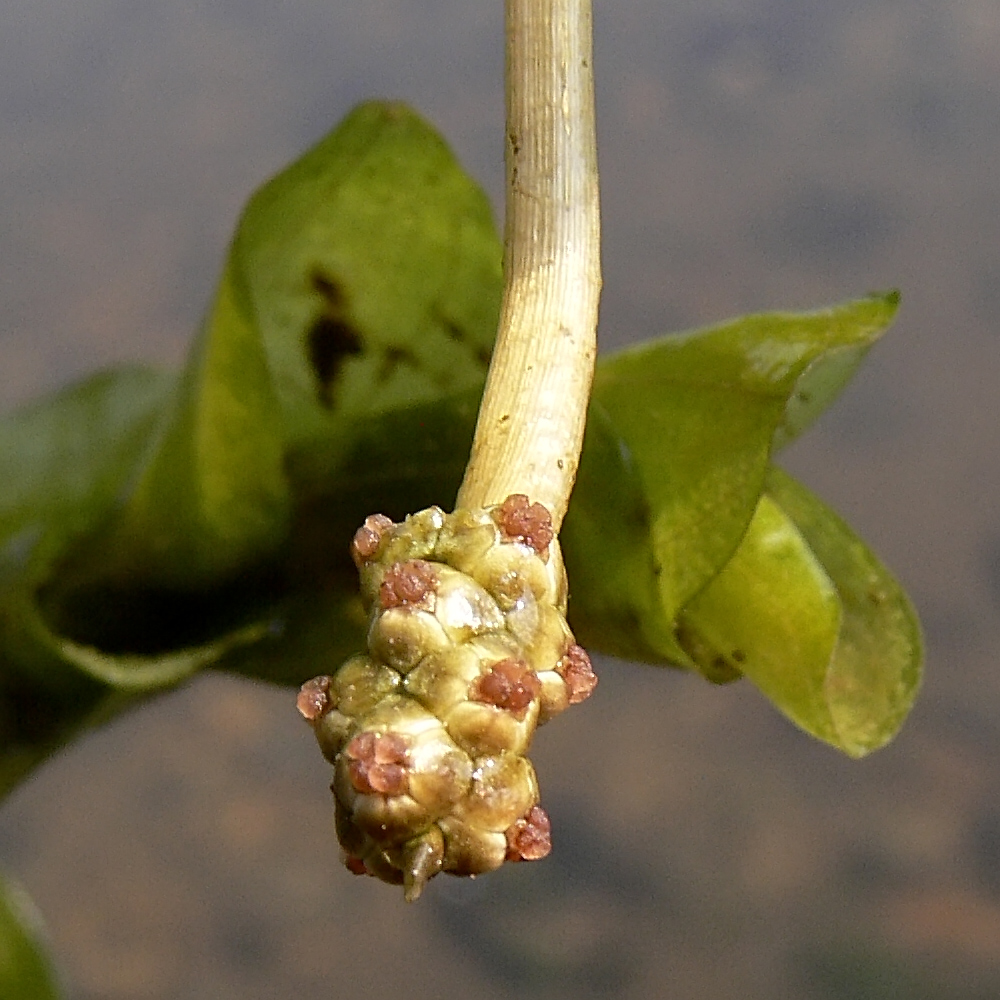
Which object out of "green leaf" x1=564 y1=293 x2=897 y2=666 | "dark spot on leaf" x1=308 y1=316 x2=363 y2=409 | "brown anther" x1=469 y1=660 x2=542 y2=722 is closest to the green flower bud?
"brown anther" x1=469 y1=660 x2=542 y2=722

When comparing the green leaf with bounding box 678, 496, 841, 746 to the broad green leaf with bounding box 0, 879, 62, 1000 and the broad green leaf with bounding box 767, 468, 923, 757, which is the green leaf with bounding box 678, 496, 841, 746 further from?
the broad green leaf with bounding box 0, 879, 62, 1000

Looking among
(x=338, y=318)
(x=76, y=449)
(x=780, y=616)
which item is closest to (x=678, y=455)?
(x=780, y=616)

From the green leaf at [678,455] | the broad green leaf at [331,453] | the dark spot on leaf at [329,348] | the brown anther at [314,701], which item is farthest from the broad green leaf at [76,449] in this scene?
the brown anther at [314,701]

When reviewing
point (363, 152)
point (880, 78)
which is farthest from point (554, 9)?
point (880, 78)

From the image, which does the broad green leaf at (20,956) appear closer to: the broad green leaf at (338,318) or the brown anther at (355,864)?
the broad green leaf at (338,318)

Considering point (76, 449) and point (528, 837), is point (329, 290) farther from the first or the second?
point (528, 837)

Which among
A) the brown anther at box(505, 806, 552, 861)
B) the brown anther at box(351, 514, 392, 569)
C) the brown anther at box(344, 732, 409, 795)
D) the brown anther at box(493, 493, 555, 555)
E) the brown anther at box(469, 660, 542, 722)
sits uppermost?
the brown anther at box(493, 493, 555, 555)
